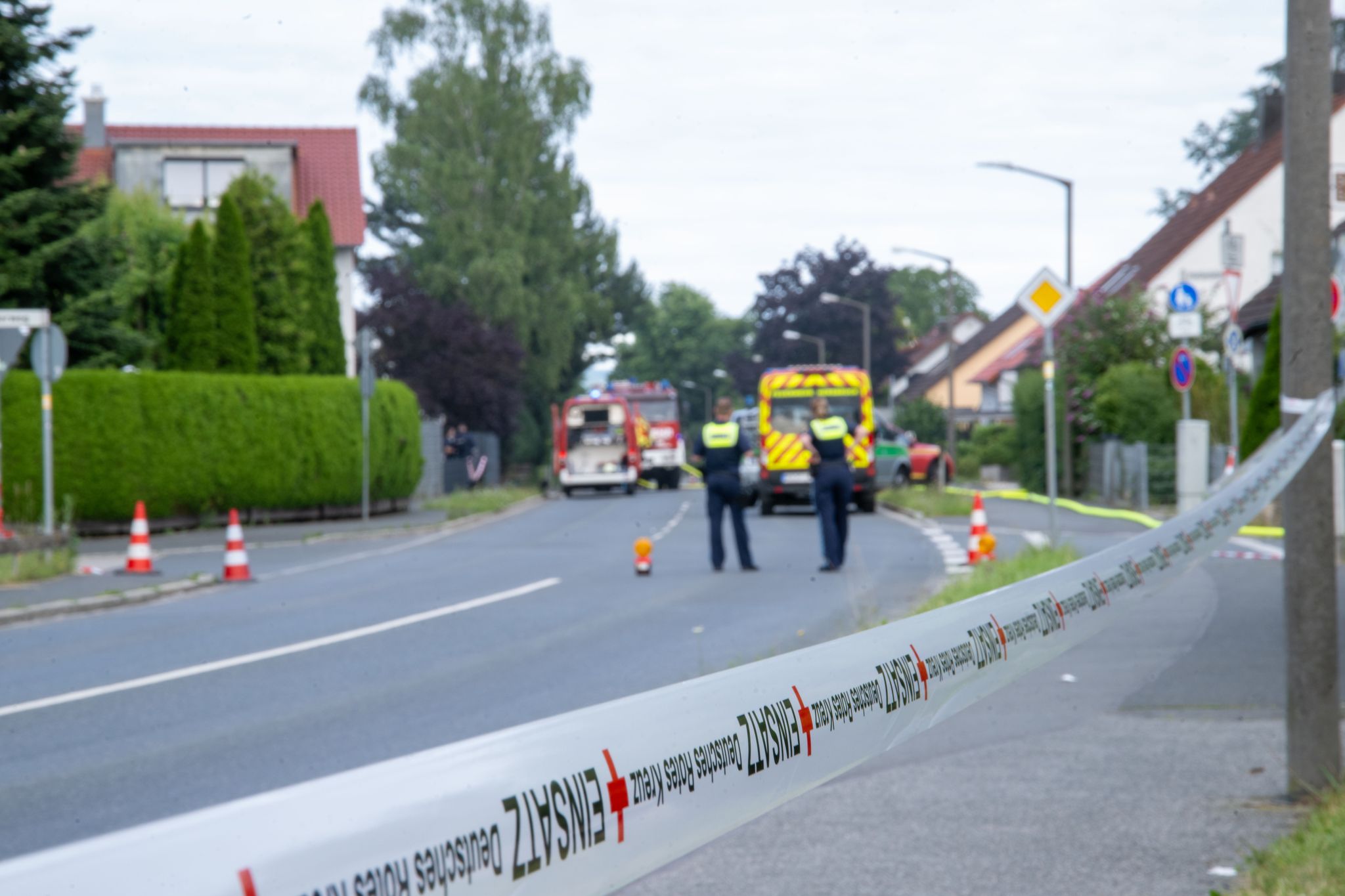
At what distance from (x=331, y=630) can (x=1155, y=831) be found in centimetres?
822

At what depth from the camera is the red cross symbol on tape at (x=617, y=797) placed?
2.09 meters

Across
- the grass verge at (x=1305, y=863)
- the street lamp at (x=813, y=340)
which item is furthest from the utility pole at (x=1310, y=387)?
the street lamp at (x=813, y=340)

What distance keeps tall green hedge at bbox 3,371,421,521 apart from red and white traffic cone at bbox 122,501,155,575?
17.2ft

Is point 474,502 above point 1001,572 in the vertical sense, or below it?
below

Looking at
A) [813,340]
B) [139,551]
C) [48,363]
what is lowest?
[139,551]

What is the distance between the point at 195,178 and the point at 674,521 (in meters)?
25.6

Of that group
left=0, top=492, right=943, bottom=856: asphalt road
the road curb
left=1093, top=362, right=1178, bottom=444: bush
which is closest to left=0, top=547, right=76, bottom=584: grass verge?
the road curb

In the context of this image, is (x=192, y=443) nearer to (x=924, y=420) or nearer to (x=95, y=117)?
(x=95, y=117)

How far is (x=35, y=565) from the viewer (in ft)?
58.4

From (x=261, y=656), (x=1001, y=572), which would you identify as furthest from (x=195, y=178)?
(x=261, y=656)

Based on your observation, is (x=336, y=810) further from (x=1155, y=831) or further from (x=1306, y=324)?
(x=1306, y=324)

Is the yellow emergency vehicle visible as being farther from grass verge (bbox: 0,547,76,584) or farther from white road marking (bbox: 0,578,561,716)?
white road marking (bbox: 0,578,561,716)

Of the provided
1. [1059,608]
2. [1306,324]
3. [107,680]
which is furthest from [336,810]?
[107,680]

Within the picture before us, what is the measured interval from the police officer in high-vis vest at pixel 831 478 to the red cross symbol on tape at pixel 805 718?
584 inches
